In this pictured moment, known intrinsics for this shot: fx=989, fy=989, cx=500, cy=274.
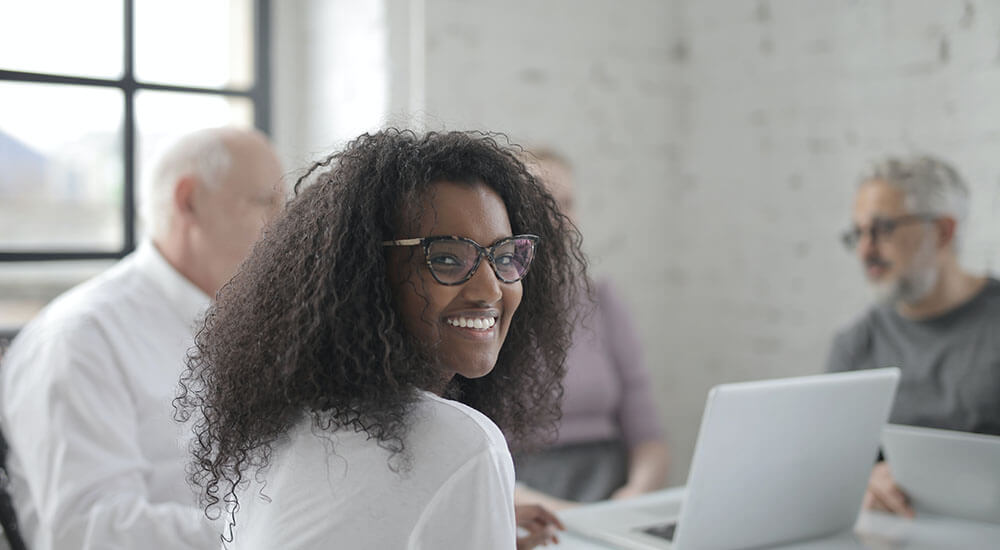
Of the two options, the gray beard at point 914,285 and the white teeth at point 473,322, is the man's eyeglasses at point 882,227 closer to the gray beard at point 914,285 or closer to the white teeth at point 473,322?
the gray beard at point 914,285

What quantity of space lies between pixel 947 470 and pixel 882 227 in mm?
878

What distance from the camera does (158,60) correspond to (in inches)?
113

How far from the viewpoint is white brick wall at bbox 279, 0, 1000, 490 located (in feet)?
9.97

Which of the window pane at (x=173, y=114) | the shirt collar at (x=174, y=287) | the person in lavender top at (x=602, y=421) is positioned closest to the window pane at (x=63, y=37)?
the window pane at (x=173, y=114)

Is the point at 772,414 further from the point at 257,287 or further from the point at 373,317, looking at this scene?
the point at 257,287

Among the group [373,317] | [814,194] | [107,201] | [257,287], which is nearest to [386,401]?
[373,317]

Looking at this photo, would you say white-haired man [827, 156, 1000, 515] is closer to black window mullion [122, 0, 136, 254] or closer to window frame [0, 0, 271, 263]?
window frame [0, 0, 271, 263]

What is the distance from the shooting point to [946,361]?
2.42 m

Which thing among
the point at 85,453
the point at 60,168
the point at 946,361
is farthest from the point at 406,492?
the point at 60,168

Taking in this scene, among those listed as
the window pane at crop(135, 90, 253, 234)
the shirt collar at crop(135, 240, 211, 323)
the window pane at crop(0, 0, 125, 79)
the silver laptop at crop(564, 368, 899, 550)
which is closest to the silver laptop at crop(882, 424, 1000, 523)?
the silver laptop at crop(564, 368, 899, 550)

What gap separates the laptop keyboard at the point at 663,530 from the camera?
5.67 feet

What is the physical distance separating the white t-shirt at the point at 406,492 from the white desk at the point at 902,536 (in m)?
0.66

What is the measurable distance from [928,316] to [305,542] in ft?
6.40

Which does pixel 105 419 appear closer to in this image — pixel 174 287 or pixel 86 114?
pixel 174 287
